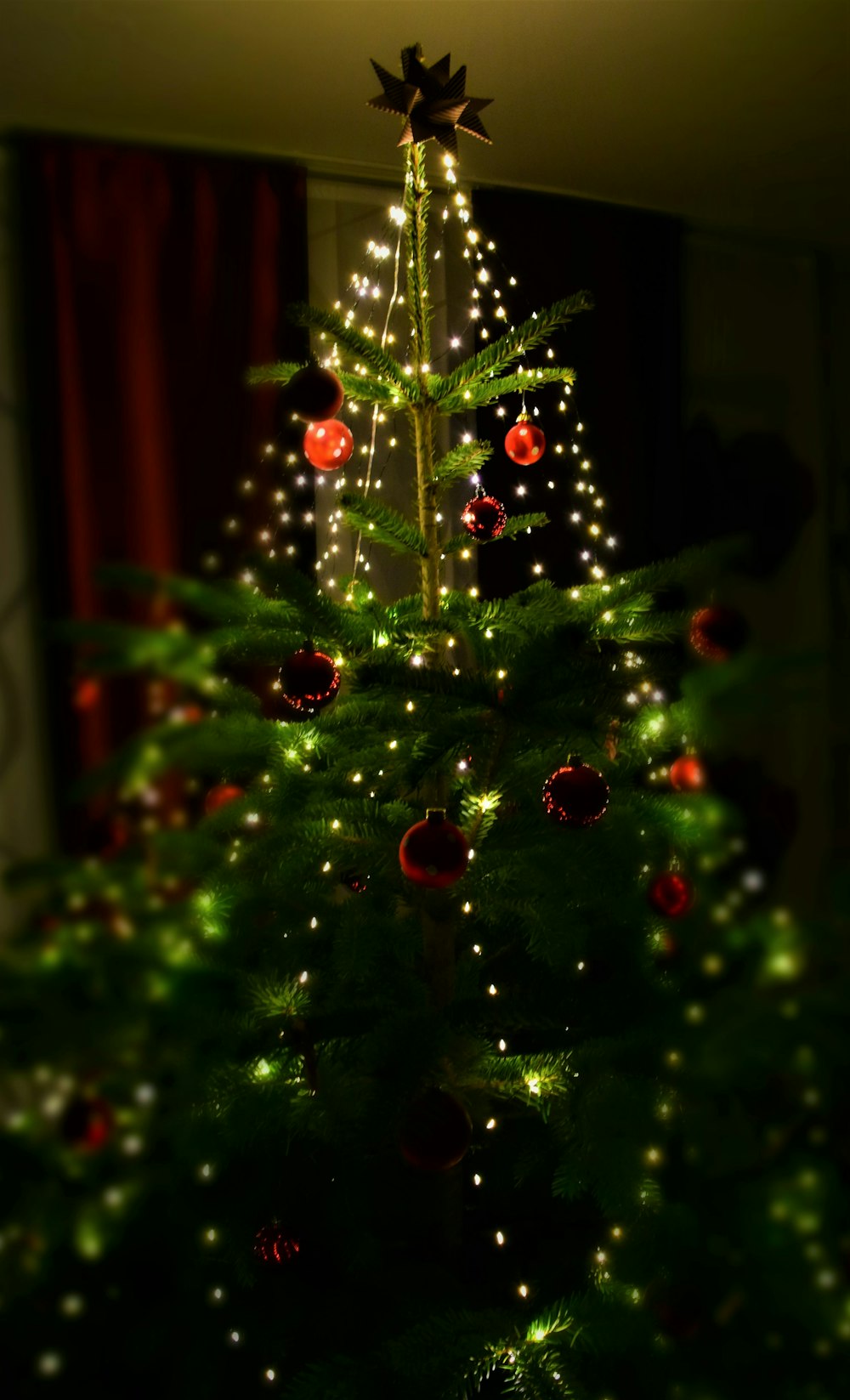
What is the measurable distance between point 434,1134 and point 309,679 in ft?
1.26

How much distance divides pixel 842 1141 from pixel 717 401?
6.83 ft

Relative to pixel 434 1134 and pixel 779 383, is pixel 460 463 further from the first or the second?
pixel 779 383

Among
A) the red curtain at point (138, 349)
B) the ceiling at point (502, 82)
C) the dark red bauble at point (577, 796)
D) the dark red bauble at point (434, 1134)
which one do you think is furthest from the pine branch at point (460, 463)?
the red curtain at point (138, 349)

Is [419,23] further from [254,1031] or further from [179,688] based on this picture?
[254,1031]

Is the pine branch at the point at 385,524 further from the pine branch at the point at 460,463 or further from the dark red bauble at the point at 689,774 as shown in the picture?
the dark red bauble at the point at 689,774

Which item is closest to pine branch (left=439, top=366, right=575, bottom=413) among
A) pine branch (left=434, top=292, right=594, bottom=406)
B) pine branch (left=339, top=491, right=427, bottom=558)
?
pine branch (left=434, top=292, right=594, bottom=406)

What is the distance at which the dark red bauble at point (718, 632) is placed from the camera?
2.86ft

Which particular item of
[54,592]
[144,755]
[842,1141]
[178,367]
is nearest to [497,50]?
[178,367]

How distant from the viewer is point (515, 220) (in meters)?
2.18

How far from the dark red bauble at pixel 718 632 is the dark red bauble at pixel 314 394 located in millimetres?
396

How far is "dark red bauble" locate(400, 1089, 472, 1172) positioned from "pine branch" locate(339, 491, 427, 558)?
54cm

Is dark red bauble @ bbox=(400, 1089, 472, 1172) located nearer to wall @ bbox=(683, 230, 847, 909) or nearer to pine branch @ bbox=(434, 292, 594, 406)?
pine branch @ bbox=(434, 292, 594, 406)

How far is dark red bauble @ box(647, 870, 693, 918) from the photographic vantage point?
930mm

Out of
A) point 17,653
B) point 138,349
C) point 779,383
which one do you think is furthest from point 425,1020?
point 779,383
